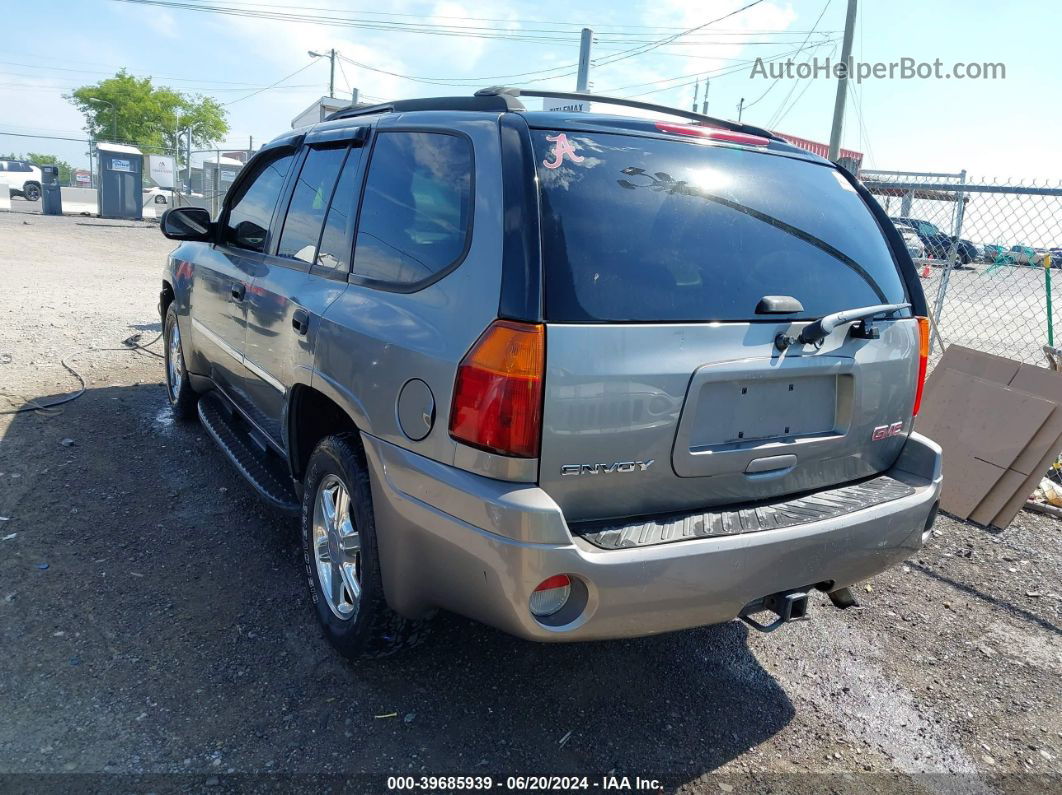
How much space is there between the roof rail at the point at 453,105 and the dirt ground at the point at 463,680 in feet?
6.35

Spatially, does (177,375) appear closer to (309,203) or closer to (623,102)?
(309,203)

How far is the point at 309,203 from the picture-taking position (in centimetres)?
345

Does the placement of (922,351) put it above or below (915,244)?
below

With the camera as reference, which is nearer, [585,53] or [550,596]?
[550,596]

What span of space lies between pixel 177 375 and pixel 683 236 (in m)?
4.35

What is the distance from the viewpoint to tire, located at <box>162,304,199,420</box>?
5.31 m

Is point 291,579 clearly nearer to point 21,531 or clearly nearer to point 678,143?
point 21,531

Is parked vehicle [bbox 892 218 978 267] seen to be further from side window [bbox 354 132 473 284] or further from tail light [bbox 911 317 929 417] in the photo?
side window [bbox 354 132 473 284]

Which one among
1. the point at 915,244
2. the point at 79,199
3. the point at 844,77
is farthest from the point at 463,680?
the point at 79,199

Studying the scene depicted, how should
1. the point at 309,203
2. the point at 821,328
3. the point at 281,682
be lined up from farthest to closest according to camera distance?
the point at 309,203 < the point at 281,682 < the point at 821,328

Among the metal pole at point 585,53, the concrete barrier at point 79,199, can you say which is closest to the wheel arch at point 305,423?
the metal pole at point 585,53

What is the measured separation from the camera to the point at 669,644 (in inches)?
126

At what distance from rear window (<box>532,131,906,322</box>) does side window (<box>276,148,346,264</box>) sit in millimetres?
1251

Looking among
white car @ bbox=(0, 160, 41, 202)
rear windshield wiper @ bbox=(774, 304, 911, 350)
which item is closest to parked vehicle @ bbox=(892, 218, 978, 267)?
rear windshield wiper @ bbox=(774, 304, 911, 350)
